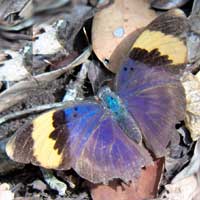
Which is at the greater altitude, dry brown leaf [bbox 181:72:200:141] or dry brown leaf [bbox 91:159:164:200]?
dry brown leaf [bbox 181:72:200:141]

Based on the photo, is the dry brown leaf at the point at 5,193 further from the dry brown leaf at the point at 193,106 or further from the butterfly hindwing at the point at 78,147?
the dry brown leaf at the point at 193,106

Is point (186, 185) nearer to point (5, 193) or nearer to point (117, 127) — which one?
point (117, 127)

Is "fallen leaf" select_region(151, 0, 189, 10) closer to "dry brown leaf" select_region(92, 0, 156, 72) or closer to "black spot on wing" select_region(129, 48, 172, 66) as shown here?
"dry brown leaf" select_region(92, 0, 156, 72)

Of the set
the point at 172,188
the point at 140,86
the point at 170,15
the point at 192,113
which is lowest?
the point at 172,188

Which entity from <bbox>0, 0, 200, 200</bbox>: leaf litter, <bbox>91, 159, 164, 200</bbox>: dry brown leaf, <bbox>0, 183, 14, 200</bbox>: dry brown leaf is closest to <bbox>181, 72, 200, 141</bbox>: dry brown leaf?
<bbox>0, 0, 200, 200</bbox>: leaf litter

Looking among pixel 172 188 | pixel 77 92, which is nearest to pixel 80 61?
pixel 77 92

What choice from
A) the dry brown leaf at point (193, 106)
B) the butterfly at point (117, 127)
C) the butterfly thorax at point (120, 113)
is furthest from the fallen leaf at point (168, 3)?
the butterfly thorax at point (120, 113)

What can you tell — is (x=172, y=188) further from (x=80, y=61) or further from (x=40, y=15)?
(x=40, y=15)
